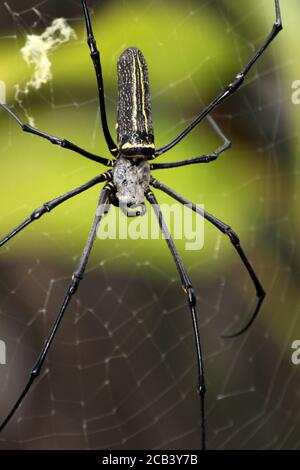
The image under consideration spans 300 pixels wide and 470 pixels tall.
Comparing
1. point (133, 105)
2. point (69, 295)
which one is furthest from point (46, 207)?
point (133, 105)

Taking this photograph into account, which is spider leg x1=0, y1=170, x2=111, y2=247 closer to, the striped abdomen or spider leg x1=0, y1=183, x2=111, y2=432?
spider leg x1=0, y1=183, x2=111, y2=432

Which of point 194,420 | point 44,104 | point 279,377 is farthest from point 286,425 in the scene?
point 44,104

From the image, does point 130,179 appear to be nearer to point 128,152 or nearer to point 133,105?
point 128,152

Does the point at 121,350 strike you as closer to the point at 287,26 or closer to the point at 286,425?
the point at 286,425

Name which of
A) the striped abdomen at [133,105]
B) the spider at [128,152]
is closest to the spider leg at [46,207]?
the spider at [128,152]

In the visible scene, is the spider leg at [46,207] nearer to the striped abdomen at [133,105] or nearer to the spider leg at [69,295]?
the spider leg at [69,295]
